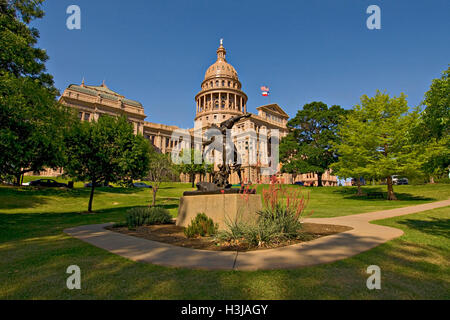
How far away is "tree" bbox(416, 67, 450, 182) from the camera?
655 cm

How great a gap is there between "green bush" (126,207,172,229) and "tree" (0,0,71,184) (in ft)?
21.4

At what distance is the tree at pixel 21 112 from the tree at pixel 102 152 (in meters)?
1.43

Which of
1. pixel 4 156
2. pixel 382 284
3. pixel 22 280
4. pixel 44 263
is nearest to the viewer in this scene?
pixel 382 284

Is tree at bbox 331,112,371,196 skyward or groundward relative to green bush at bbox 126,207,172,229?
skyward

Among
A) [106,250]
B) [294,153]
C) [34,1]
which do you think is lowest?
[106,250]

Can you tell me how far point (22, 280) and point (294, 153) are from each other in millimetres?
45094

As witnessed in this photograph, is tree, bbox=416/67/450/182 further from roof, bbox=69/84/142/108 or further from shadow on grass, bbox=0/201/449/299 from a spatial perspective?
roof, bbox=69/84/142/108

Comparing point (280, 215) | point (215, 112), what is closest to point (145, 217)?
point (280, 215)

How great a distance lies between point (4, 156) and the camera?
12039 mm

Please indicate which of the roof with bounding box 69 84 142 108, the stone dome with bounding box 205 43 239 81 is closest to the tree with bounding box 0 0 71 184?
the roof with bounding box 69 84 142 108

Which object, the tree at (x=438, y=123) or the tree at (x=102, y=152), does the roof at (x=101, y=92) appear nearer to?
the tree at (x=102, y=152)

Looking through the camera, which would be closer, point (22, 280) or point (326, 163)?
point (22, 280)
